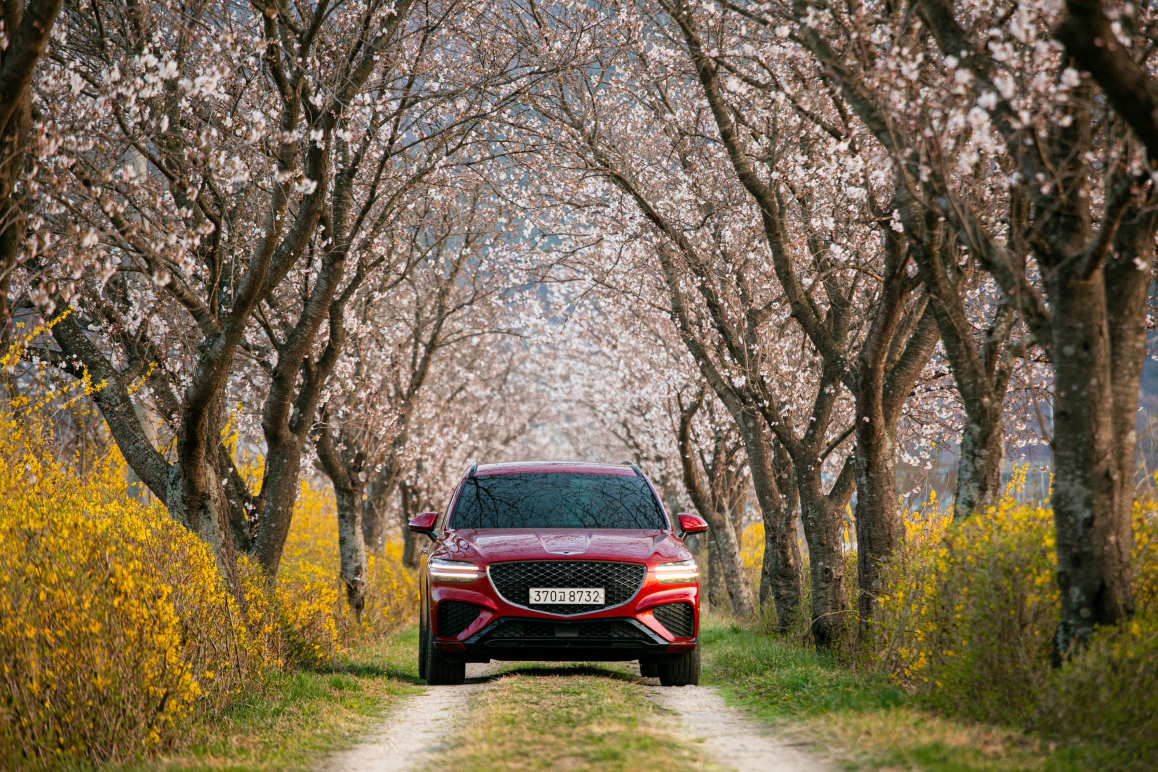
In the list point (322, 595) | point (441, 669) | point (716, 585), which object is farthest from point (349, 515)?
point (716, 585)

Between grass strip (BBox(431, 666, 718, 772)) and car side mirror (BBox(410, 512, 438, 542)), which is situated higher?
car side mirror (BBox(410, 512, 438, 542))

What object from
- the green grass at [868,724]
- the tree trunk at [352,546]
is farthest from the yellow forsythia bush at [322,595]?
the green grass at [868,724]

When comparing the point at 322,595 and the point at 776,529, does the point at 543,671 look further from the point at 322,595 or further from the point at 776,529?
the point at 776,529

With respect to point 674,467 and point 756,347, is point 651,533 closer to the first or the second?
point 756,347

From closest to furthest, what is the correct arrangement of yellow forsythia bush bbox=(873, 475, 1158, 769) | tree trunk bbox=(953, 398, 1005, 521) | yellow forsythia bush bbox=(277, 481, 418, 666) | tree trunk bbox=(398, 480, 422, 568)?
1. yellow forsythia bush bbox=(873, 475, 1158, 769)
2. tree trunk bbox=(953, 398, 1005, 521)
3. yellow forsythia bush bbox=(277, 481, 418, 666)
4. tree trunk bbox=(398, 480, 422, 568)

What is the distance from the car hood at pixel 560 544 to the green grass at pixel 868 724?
131 cm

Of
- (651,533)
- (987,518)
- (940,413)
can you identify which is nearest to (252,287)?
(651,533)

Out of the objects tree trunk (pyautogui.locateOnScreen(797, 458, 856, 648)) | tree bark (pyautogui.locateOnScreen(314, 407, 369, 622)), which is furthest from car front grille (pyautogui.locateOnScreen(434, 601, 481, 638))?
tree bark (pyautogui.locateOnScreen(314, 407, 369, 622))

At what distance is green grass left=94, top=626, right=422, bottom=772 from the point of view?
18.7ft

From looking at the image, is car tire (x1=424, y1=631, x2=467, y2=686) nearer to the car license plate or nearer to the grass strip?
the grass strip

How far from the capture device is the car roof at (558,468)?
969 cm

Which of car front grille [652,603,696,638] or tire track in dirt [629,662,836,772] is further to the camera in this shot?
A: car front grille [652,603,696,638]

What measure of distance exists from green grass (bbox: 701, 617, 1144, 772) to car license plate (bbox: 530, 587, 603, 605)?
4.38ft

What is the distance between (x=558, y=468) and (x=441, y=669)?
85.1 inches
